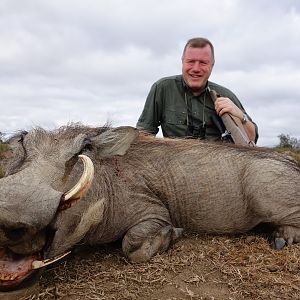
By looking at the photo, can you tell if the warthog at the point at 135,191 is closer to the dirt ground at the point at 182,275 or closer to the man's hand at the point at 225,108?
the dirt ground at the point at 182,275

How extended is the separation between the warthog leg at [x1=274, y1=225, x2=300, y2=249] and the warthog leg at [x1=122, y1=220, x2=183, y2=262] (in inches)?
32.9

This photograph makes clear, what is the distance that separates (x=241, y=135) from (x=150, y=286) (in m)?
2.35

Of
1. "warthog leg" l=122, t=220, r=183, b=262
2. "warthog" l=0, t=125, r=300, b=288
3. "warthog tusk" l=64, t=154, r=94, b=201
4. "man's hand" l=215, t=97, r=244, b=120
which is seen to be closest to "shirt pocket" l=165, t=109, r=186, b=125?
"man's hand" l=215, t=97, r=244, b=120

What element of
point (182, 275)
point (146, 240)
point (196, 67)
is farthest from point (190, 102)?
point (182, 275)

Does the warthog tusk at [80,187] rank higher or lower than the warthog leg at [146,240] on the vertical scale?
higher

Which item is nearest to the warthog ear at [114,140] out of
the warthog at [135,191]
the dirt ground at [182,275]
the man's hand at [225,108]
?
the warthog at [135,191]

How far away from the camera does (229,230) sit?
13.9ft

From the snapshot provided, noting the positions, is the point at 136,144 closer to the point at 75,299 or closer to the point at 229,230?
the point at 229,230

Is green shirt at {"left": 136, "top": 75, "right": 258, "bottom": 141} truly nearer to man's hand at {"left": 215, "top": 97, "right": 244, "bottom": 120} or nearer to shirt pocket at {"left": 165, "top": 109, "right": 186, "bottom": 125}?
shirt pocket at {"left": 165, "top": 109, "right": 186, "bottom": 125}

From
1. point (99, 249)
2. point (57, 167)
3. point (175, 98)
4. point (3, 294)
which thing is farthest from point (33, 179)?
point (175, 98)

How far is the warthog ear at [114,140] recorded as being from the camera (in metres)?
3.79

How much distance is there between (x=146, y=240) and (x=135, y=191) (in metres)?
0.47

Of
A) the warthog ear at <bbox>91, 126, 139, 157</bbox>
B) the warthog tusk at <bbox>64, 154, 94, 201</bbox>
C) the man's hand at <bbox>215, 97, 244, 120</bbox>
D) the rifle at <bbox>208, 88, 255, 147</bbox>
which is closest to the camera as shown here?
the warthog tusk at <bbox>64, 154, 94, 201</bbox>

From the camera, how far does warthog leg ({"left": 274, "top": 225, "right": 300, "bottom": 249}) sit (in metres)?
4.01
